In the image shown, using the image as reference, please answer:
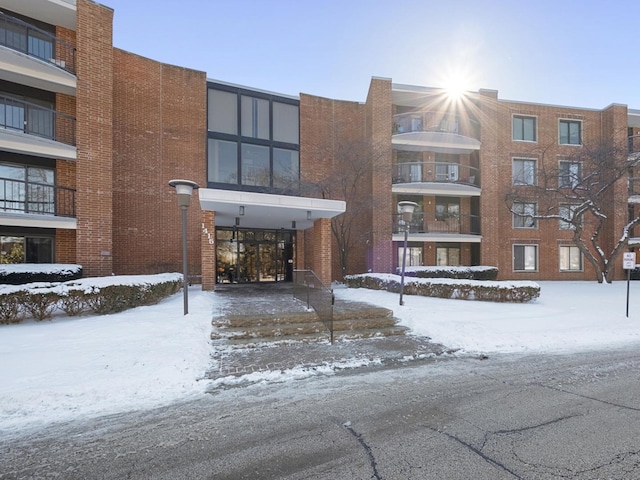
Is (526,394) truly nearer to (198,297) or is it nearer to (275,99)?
(198,297)

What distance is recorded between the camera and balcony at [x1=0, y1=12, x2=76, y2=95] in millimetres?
11695

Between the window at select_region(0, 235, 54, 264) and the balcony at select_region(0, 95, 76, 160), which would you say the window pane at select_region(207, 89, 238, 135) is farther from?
the window at select_region(0, 235, 54, 264)

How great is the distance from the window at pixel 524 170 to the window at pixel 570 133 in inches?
119

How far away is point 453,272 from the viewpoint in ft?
58.3

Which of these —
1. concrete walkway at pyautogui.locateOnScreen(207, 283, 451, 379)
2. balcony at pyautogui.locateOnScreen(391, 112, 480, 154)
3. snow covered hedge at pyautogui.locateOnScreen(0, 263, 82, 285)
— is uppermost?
balcony at pyautogui.locateOnScreen(391, 112, 480, 154)

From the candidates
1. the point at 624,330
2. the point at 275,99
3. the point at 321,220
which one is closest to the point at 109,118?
the point at 275,99

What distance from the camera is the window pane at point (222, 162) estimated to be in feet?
56.8

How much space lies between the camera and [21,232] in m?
12.6

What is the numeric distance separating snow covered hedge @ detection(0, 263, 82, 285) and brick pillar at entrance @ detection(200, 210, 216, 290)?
4.45 meters

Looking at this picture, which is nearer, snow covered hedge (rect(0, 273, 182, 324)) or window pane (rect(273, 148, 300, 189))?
snow covered hedge (rect(0, 273, 182, 324))

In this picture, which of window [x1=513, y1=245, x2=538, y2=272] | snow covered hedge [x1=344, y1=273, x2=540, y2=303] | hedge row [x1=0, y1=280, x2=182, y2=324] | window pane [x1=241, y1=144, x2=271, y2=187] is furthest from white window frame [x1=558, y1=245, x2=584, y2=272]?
hedge row [x1=0, y1=280, x2=182, y2=324]

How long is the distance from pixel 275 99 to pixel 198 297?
1299cm

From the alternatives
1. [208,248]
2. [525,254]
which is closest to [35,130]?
[208,248]

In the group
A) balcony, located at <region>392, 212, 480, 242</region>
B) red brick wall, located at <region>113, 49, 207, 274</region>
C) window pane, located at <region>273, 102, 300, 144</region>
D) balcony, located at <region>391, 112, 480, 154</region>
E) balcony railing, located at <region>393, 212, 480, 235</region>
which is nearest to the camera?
red brick wall, located at <region>113, 49, 207, 274</region>
